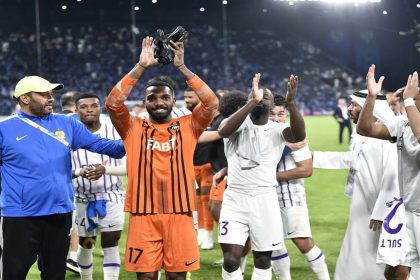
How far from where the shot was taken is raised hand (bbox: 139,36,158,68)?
4773mm

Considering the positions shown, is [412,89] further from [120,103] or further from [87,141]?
[87,141]

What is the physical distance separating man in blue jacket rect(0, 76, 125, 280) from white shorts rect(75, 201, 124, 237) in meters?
1.29

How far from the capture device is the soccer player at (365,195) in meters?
5.96

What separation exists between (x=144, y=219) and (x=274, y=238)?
1.42m

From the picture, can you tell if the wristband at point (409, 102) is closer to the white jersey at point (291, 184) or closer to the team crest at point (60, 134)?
the white jersey at point (291, 184)

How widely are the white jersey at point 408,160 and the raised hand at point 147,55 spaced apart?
1938 millimetres

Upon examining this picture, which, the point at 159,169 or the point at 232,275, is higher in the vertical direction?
the point at 159,169

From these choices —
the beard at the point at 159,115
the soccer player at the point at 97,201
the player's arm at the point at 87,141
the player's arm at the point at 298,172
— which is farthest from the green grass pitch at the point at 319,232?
the beard at the point at 159,115

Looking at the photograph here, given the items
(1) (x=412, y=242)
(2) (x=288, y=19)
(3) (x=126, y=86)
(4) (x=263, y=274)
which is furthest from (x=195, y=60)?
(3) (x=126, y=86)

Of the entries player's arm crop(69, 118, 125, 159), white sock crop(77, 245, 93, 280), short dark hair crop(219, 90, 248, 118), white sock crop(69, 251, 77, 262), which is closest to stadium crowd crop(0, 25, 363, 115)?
white sock crop(69, 251, 77, 262)

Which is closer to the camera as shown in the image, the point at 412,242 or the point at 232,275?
the point at 412,242

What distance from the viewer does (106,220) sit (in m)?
6.79

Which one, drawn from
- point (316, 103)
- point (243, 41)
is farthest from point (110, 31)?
point (316, 103)

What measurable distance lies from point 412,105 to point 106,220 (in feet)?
10.7
